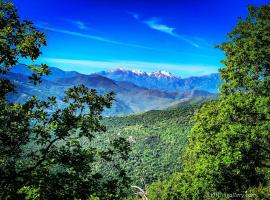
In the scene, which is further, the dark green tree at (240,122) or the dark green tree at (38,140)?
the dark green tree at (240,122)

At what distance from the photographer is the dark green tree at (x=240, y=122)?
85.6ft

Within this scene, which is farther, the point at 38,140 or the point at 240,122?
the point at 240,122

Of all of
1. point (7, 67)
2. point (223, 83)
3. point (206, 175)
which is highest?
point (223, 83)

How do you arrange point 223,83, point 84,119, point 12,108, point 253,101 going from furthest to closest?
point 223,83 → point 253,101 → point 84,119 → point 12,108

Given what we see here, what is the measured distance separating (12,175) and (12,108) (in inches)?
128

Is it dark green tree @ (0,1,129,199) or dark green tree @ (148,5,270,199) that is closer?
dark green tree @ (0,1,129,199)

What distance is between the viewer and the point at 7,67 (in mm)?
16828

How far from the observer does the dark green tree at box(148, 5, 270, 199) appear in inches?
1027

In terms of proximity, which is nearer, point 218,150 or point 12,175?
point 12,175

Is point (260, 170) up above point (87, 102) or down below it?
below

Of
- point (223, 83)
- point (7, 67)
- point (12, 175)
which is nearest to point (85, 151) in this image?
point (12, 175)

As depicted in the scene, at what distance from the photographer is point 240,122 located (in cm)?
2808

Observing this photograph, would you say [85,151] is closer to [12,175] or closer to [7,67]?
[12,175]

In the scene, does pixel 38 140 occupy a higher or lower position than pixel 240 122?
lower
